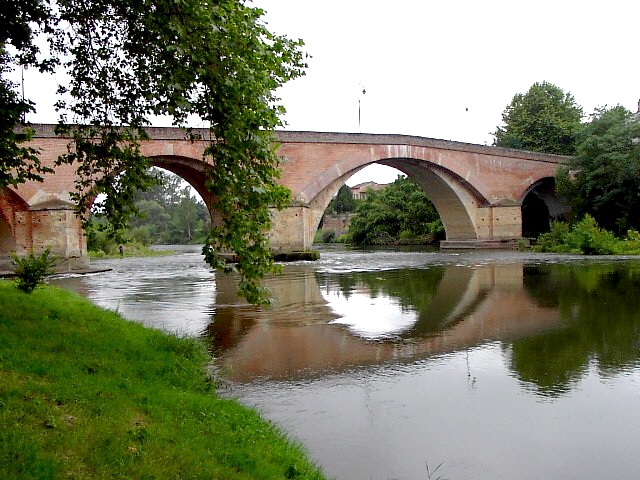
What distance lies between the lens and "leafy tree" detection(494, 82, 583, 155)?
41625 millimetres

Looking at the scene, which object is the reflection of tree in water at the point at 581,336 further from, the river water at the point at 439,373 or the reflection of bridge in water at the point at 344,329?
the reflection of bridge in water at the point at 344,329

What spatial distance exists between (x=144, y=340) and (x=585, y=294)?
29.8 ft

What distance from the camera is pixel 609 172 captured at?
94.7ft

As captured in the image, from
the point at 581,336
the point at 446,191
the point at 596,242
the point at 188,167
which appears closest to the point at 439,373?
the point at 581,336

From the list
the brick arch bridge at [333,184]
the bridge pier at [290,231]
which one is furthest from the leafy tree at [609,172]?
the bridge pier at [290,231]

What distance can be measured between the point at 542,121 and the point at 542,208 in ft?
20.2

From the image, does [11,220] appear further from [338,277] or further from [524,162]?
[524,162]

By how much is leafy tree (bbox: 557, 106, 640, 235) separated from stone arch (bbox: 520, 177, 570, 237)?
4856 millimetres

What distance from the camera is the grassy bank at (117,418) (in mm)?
3332

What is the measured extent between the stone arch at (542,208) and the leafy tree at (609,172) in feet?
15.9

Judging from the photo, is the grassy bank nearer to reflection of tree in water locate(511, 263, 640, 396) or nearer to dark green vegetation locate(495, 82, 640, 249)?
reflection of tree in water locate(511, 263, 640, 396)

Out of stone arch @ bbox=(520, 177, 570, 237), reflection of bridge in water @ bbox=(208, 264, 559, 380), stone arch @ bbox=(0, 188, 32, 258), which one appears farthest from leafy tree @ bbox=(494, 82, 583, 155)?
stone arch @ bbox=(0, 188, 32, 258)

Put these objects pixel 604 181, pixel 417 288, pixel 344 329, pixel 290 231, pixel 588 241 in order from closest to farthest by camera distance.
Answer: pixel 344 329 < pixel 417 288 < pixel 588 241 < pixel 290 231 < pixel 604 181

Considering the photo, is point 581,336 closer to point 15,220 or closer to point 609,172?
point 15,220
